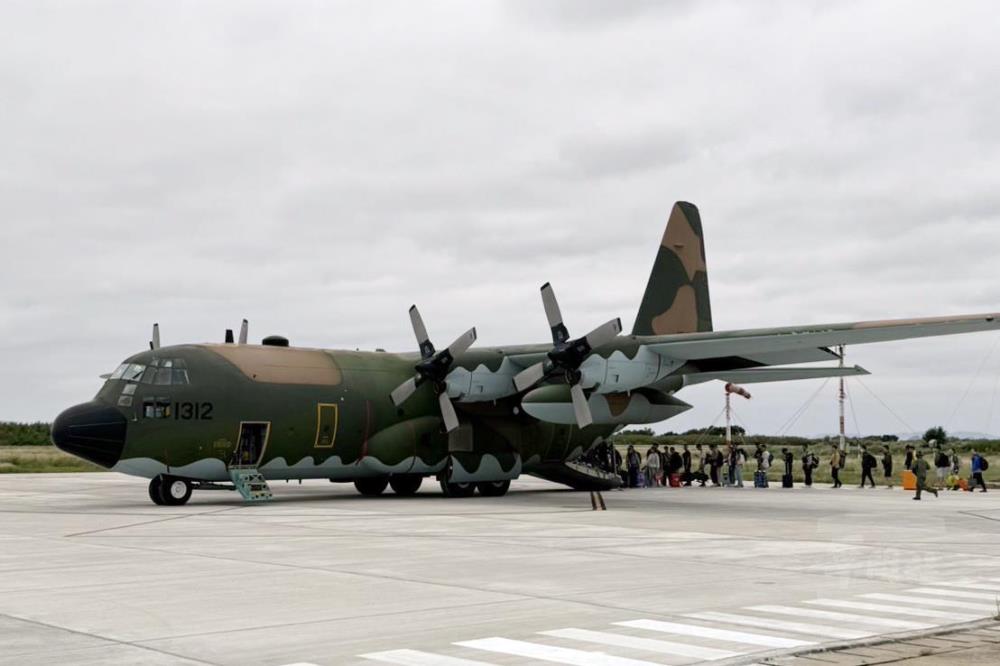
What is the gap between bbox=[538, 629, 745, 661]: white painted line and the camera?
855cm

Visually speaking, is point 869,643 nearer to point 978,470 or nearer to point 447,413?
point 447,413

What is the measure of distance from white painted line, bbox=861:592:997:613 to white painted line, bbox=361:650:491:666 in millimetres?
5295

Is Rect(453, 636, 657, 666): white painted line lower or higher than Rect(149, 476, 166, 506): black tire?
lower

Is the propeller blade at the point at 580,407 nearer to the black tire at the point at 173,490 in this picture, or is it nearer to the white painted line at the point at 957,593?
the black tire at the point at 173,490

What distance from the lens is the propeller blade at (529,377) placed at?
2956cm

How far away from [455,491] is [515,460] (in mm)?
2105

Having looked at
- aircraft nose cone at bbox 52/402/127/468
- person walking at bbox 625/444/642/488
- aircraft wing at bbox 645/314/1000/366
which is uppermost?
aircraft wing at bbox 645/314/1000/366

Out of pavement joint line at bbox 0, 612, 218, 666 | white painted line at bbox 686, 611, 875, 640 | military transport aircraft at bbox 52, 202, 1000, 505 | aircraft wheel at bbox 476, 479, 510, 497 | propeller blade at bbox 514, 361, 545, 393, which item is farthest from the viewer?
aircraft wheel at bbox 476, 479, 510, 497

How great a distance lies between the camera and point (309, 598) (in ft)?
37.8

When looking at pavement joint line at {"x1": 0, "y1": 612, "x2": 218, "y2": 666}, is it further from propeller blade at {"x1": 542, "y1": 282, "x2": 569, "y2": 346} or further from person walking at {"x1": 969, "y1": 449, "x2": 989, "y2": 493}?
person walking at {"x1": 969, "y1": 449, "x2": 989, "y2": 493}

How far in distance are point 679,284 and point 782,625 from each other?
26683 mm

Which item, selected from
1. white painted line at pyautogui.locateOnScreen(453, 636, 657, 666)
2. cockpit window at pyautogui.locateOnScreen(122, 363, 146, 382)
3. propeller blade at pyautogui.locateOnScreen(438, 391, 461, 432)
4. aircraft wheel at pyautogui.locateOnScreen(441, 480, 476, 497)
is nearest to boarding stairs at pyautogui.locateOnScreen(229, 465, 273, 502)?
cockpit window at pyautogui.locateOnScreen(122, 363, 146, 382)

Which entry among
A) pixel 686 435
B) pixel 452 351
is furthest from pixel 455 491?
pixel 686 435

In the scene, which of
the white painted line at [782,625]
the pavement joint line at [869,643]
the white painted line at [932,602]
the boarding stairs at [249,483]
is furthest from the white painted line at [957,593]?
the boarding stairs at [249,483]
